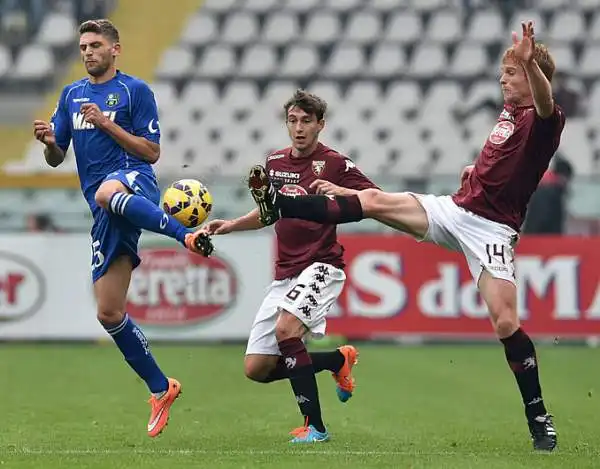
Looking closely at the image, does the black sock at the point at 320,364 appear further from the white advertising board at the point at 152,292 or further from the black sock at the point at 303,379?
the white advertising board at the point at 152,292

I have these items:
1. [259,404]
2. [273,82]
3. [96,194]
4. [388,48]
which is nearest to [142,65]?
[273,82]

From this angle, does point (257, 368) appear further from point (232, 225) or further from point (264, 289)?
point (264, 289)

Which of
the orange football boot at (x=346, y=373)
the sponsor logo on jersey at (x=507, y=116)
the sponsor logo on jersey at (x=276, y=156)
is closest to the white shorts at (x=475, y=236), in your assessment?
the sponsor logo on jersey at (x=507, y=116)

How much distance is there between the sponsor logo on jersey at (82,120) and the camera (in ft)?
27.6

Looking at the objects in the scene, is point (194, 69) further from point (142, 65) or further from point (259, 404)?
point (259, 404)

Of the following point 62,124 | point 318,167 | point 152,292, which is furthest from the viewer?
point 152,292

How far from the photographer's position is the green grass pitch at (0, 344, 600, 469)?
730cm

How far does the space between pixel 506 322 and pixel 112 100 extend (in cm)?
287

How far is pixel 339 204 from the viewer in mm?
7730

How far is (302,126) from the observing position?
8.48 meters

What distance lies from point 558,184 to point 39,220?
683 cm

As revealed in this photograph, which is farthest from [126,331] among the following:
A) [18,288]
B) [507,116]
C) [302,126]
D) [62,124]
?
[18,288]

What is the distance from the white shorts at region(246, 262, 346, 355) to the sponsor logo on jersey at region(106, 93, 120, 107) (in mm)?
1587

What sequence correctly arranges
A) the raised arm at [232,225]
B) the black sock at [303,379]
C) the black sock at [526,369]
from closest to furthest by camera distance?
1. the black sock at [526,369]
2. the raised arm at [232,225]
3. the black sock at [303,379]
